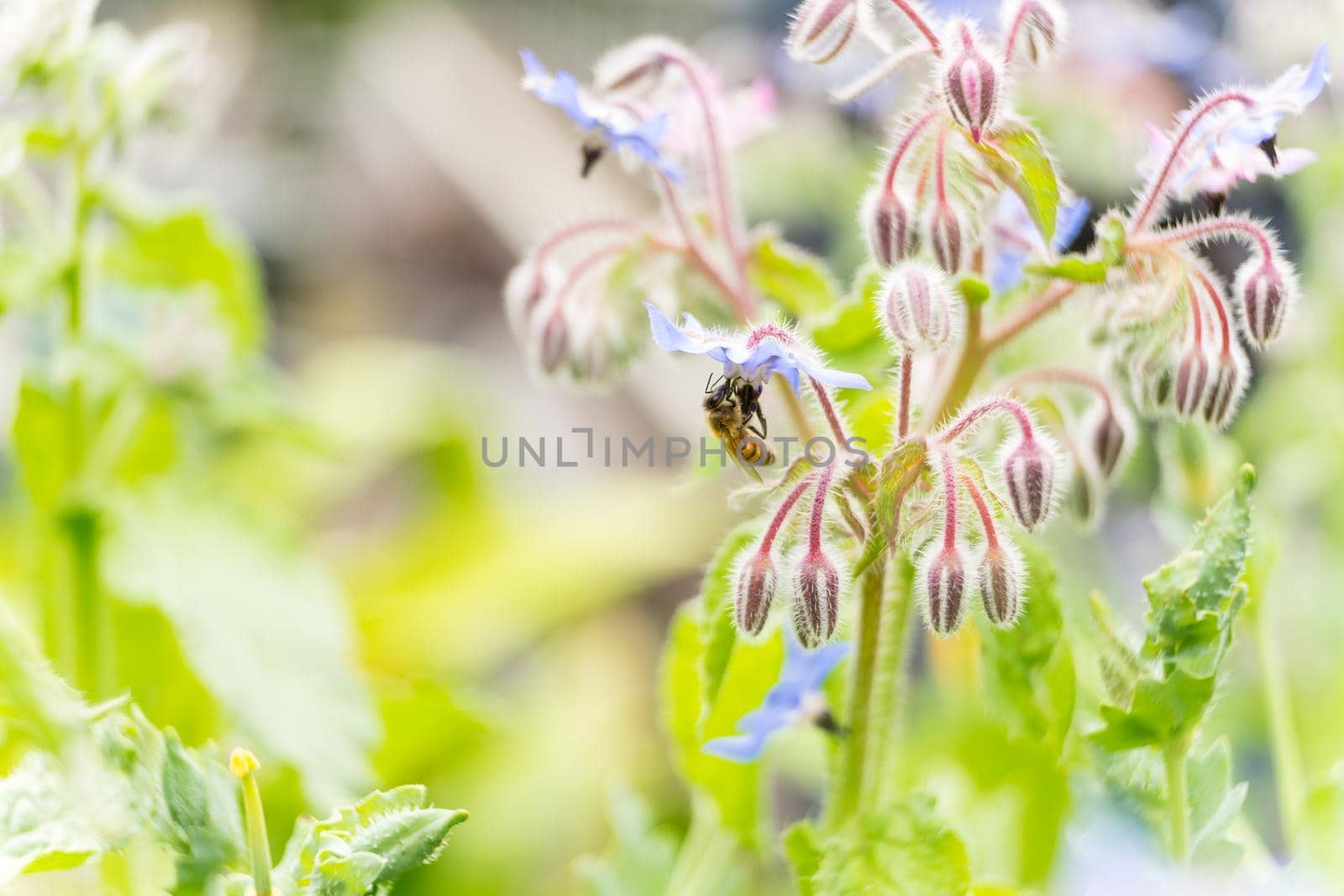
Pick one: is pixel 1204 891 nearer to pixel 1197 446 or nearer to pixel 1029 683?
pixel 1029 683

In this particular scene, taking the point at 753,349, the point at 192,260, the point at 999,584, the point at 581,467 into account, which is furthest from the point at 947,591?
the point at 581,467

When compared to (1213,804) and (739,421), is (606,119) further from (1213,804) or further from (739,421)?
(1213,804)

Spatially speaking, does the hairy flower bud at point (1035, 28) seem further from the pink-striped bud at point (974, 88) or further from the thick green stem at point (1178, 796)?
the thick green stem at point (1178, 796)

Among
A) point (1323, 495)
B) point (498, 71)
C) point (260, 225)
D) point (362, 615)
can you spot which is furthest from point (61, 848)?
point (498, 71)

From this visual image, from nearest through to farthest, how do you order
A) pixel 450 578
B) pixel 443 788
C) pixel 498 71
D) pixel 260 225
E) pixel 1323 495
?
pixel 443 788
pixel 1323 495
pixel 450 578
pixel 260 225
pixel 498 71

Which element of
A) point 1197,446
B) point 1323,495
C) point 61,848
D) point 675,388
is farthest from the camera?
point 675,388

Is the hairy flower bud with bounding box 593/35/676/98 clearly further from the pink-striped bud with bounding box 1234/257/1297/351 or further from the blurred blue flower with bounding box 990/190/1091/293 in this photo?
the pink-striped bud with bounding box 1234/257/1297/351

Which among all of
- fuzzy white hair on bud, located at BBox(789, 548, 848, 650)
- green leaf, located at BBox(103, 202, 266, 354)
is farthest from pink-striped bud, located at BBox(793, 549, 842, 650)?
green leaf, located at BBox(103, 202, 266, 354)
